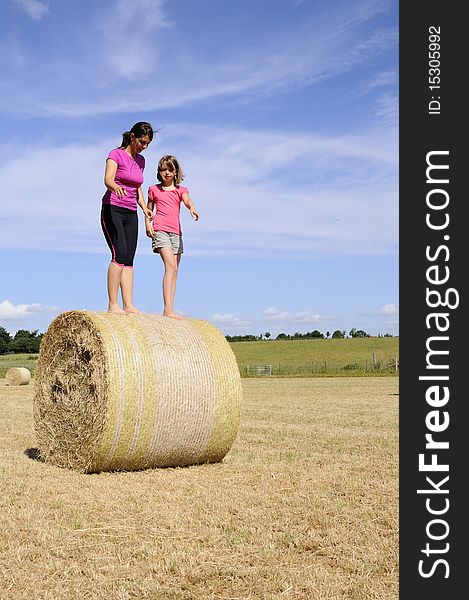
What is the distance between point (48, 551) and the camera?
458 cm

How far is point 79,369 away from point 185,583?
407 centimetres

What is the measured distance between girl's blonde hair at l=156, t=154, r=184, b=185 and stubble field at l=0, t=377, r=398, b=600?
3187 millimetres

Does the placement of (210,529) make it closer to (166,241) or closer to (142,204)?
(166,241)

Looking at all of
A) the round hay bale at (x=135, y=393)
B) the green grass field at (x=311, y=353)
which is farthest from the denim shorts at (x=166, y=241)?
the green grass field at (x=311, y=353)

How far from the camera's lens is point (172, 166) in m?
8.35

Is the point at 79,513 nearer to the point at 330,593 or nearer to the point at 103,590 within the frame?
the point at 103,590

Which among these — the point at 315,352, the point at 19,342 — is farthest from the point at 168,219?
the point at 19,342

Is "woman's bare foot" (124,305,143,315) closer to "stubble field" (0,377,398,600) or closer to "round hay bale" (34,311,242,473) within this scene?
"round hay bale" (34,311,242,473)

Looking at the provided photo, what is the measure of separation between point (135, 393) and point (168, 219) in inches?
84.4

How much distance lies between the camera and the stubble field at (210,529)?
4.02 metres

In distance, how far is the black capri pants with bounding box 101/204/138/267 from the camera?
26.0 ft

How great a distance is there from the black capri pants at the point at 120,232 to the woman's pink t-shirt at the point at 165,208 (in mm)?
296

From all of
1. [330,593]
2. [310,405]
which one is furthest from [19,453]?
[310,405]

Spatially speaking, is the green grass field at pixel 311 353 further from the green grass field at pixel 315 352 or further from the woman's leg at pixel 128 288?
the woman's leg at pixel 128 288
